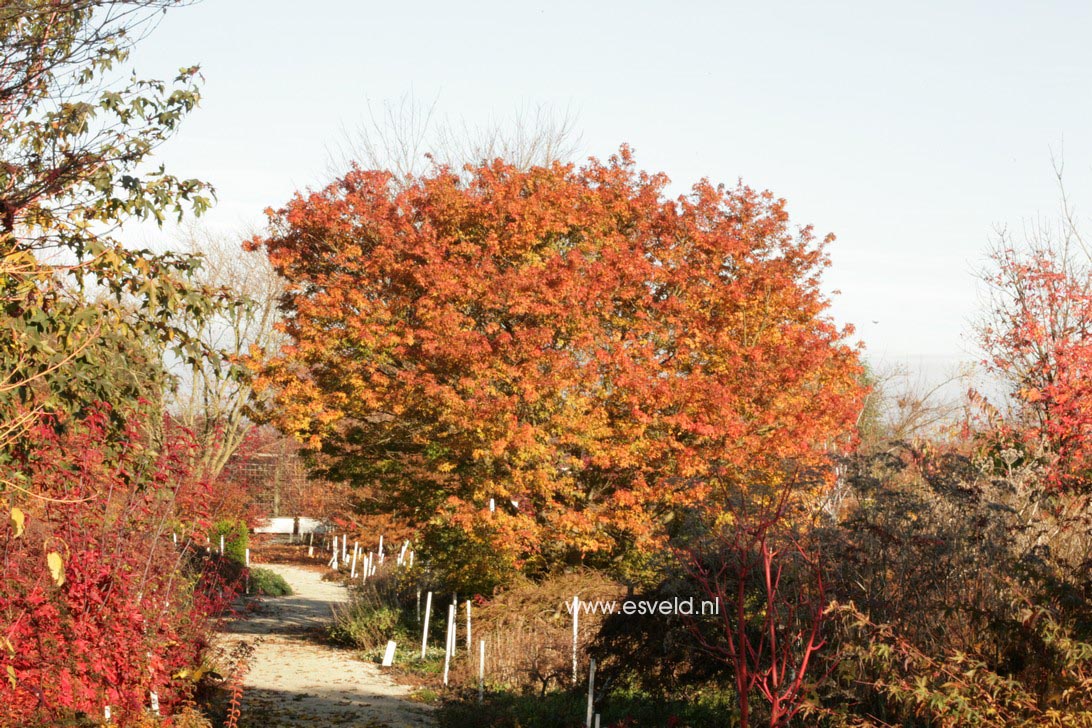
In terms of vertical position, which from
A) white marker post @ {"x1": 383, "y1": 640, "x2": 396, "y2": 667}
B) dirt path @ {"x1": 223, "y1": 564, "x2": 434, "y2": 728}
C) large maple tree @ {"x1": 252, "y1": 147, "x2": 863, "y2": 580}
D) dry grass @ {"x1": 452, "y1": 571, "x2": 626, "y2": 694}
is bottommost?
dirt path @ {"x1": 223, "y1": 564, "x2": 434, "y2": 728}

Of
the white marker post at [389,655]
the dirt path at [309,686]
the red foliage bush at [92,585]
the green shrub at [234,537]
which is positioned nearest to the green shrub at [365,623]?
the dirt path at [309,686]

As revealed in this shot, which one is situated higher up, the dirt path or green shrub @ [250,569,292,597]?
green shrub @ [250,569,292,597]

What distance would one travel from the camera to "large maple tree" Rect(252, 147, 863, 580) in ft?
46.2

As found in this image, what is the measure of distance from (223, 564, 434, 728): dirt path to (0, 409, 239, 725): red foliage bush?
1.78 meters

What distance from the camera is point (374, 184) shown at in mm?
17547

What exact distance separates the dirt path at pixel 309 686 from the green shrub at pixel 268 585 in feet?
13.7

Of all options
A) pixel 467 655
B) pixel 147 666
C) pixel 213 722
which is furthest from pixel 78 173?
pixel 467 655

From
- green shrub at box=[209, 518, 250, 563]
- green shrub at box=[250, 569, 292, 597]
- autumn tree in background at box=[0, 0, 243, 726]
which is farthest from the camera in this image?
green shrub at box=[209, 518, 250, 563]

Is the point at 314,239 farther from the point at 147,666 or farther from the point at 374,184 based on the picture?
the point at 147,666

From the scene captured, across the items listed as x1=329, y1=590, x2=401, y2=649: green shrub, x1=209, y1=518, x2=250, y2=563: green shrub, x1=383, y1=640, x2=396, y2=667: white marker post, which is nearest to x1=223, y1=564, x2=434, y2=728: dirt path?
x1=383, y1=640, x2=396, y2=667: white marker post

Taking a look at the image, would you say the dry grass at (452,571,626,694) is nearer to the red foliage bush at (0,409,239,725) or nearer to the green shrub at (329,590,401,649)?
the green shrub at (329,590,401,649)

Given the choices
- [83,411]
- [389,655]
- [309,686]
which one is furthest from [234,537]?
[83,411]

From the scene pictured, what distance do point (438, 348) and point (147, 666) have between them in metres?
7.13

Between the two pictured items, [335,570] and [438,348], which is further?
[335,570]
